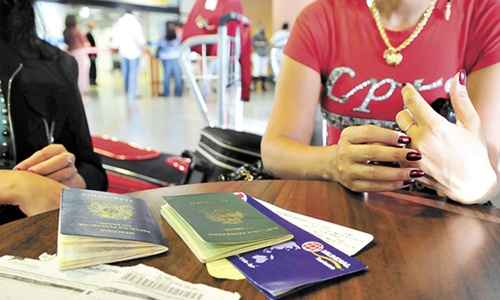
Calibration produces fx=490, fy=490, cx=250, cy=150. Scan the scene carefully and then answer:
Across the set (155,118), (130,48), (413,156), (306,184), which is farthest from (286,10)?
(413,156)

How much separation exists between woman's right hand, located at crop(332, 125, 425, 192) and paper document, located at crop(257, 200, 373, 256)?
0.13 m

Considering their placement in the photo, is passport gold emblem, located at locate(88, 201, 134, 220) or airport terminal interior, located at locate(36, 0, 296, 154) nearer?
passport gold emblem, located at locate(88, 201, 134, 220)

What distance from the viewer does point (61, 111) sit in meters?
1.01

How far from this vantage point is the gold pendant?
1041 mm

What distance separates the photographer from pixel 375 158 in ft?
2.35

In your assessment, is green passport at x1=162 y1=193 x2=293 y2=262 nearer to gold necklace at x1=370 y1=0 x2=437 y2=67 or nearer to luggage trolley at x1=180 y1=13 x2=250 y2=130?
gold necklace at x1=370 y1=0 x2=437 y2=67

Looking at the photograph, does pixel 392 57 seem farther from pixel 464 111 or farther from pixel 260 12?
pixel 260 12

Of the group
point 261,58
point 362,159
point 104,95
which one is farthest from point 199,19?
point 261,58

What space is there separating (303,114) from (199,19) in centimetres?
172

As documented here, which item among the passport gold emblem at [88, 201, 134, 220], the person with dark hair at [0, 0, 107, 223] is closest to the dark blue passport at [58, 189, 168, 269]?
the passport gold emblem at [88, 201, 134, 220]

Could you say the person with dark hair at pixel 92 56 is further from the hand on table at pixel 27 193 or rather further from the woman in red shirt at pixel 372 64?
the hand on table at pixel 27 193

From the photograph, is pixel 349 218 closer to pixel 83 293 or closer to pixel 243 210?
pixel 243 210

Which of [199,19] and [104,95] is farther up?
[199,19]

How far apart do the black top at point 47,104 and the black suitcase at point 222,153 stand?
39 centimetres
